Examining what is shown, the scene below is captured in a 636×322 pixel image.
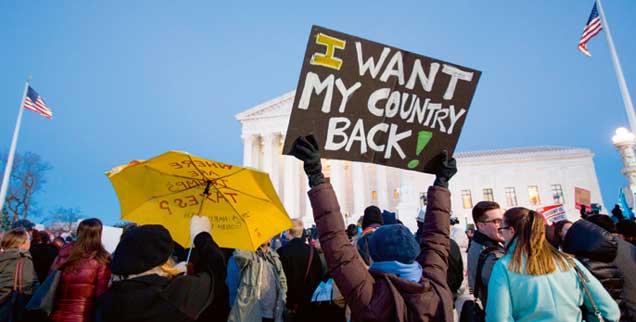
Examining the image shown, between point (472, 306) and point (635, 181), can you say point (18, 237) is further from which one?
point (635, 181)

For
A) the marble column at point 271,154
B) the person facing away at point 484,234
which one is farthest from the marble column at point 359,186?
the person facing away at point 484,234

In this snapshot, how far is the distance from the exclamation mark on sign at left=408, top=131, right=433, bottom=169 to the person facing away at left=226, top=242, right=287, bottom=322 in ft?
7.17

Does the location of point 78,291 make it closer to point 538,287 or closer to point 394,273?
point 394,273

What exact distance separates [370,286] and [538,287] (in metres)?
1.10

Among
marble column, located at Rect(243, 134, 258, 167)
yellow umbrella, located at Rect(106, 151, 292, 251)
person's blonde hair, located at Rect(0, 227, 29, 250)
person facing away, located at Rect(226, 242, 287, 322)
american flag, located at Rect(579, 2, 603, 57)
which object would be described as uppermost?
marble column, located at Rect(243, 134, 258, 167)

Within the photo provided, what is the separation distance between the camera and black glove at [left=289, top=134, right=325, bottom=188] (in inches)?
75.4

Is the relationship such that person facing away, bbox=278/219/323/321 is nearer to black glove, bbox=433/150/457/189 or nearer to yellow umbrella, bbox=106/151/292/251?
yellow umbrella, bbox=106/151/292/251

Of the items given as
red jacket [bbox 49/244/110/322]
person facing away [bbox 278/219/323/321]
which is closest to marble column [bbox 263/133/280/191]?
person facing away [bbox 278/219/323/321]

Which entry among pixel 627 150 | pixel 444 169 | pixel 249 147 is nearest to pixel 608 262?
pixel 444 169

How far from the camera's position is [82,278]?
2.90m

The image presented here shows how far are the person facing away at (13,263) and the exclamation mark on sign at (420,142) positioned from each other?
170 inches

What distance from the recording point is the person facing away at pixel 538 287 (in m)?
2.00

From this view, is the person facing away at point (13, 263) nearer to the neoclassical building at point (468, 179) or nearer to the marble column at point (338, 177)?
the neoclassical building at point (468, 179)

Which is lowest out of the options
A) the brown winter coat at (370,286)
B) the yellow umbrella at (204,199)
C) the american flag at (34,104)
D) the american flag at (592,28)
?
the brown winter coat at (370,286)
